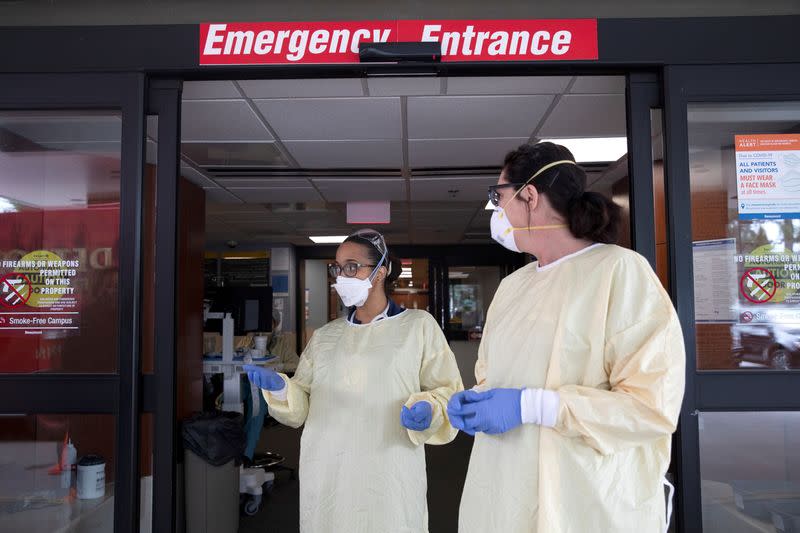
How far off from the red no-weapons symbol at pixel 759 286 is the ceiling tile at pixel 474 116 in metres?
1.36

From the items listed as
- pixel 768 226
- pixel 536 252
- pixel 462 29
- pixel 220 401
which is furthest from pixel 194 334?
pixel 768 226

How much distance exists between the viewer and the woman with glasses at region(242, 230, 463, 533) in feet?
6.38

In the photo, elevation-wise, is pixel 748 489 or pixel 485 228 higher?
pixel 485 228

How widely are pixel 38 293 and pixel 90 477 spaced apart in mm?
785

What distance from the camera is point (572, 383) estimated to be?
127 cm

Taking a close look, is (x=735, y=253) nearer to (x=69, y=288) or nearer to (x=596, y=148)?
(x=596, y=148)

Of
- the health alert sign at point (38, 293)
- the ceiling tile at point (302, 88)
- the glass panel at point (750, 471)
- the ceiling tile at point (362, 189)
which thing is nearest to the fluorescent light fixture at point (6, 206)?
the health alert sign at point (38, 293)

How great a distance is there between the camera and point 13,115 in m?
2.06

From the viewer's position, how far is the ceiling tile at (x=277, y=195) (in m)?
5.13

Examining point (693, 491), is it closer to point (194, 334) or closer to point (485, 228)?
point (194, 334)

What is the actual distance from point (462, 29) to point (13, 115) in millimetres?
1659

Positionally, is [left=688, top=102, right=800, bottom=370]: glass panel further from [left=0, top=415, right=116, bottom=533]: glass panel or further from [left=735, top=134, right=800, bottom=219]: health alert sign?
[left=0, top=415, right=116, bottom=533]: glass panel

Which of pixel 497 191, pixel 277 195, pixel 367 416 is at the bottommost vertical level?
pixel 367 416

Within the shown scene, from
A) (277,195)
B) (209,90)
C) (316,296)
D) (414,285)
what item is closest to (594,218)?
(209,90)
